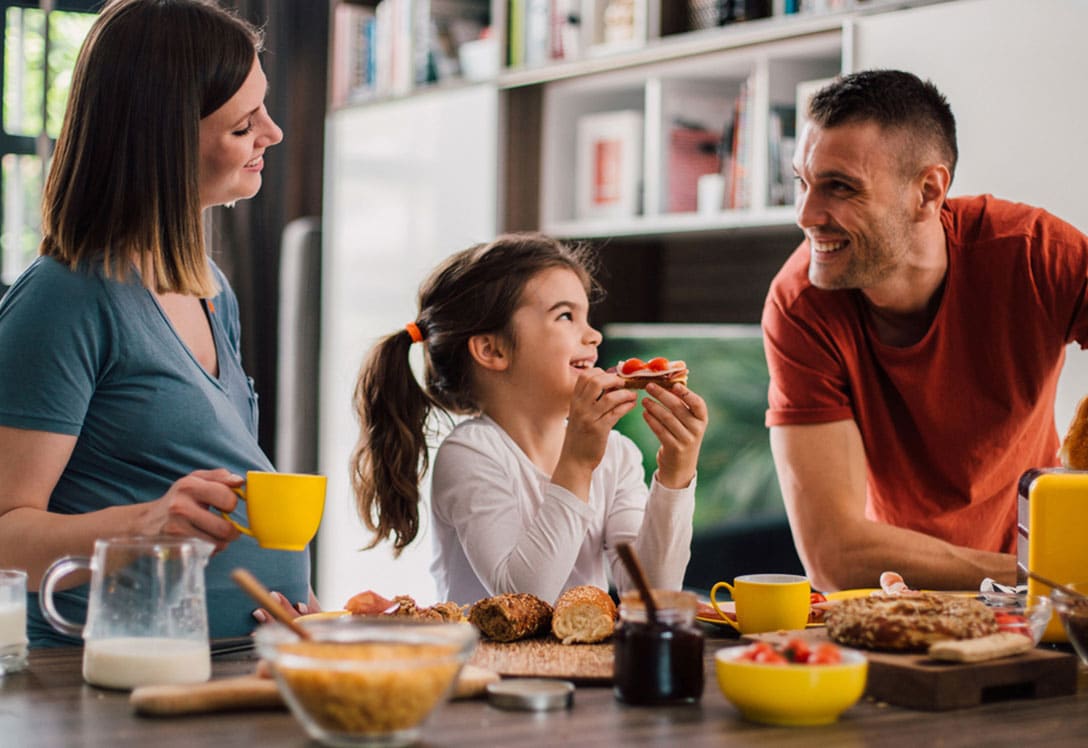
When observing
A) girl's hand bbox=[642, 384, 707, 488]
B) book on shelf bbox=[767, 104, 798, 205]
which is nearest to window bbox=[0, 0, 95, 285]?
book on shelf bbox=[767, 104, 798, 205]

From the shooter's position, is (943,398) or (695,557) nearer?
(943,398)

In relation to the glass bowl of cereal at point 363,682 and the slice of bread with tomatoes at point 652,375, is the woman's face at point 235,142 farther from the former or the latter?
the glass bowl of cereal at point 363,682

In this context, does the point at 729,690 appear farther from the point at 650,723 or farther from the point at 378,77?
the point at 378,77

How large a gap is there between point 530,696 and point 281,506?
0.38m

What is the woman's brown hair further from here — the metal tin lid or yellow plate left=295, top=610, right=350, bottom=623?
the metal tin lid

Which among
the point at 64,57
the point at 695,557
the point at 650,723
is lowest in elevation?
the point at 695,557

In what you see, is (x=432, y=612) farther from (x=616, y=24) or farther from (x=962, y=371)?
(x=616, y=24)

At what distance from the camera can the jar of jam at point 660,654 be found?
4.08 feet

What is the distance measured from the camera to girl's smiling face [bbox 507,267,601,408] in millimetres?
2213

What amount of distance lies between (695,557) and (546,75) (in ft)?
5.25

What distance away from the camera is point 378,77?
468 centimetres

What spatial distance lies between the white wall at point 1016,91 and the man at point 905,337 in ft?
1.10

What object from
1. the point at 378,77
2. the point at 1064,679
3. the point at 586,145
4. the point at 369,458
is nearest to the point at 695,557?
the point at 586,145

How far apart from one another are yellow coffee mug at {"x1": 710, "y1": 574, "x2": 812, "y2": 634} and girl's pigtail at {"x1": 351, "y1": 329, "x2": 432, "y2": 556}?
0.77 m
